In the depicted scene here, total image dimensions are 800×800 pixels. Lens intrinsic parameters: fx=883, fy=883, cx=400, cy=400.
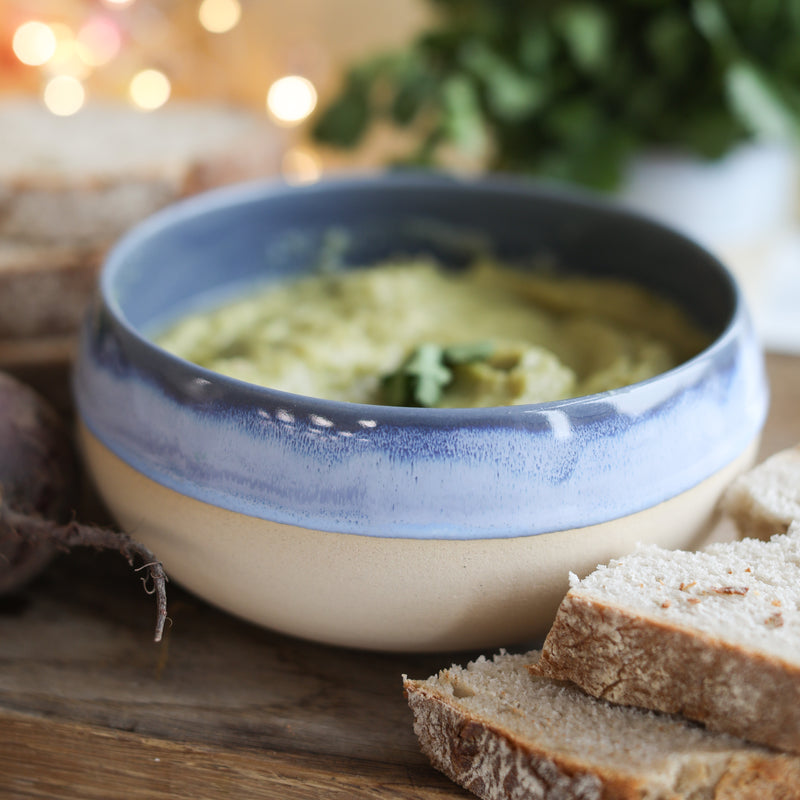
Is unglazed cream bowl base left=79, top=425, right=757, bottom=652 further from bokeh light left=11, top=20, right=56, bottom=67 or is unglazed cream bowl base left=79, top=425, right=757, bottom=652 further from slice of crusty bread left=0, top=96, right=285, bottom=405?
bokeh light left=11, top=20, right=56, bottom=67

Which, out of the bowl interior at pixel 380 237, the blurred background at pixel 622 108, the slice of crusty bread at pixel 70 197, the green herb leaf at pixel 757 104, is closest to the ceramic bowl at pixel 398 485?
the bowl interior at pixel 380 237

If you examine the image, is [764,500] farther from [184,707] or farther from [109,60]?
[109,60]

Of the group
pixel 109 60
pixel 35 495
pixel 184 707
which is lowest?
pixel 184 707

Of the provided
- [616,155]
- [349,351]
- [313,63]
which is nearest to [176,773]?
[349,351]

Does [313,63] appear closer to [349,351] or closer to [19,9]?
[19,9]

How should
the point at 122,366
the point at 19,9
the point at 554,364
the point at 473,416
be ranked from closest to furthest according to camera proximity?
the point at 473,416 → the point at 122,366 → the point at 554,364 → the point at 19,9

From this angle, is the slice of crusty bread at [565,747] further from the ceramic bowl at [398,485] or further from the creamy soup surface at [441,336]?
the creamy soup surface at [441,336]

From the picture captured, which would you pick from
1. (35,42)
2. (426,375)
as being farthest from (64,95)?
(426,375)
